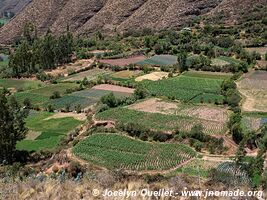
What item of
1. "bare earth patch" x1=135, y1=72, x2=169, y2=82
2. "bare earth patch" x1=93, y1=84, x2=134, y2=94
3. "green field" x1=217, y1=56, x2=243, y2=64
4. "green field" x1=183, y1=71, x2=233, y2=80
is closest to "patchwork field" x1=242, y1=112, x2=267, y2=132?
"green field" x1=183, y1=71, x2=233, y2=80

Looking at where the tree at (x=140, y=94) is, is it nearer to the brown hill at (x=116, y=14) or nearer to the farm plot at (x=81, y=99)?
the farm plot at (x=81, y=99)

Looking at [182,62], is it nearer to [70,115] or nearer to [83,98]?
[83,98]

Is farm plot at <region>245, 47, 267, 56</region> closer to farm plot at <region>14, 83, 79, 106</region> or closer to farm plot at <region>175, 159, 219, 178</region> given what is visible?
farm plot at <region>14, 83, 79, 106</region>

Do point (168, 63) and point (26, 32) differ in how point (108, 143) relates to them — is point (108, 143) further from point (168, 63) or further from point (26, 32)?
point (26, 32)

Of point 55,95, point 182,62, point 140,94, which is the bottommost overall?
point 55,95

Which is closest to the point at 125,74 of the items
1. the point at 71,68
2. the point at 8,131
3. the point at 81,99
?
the point at 71,68

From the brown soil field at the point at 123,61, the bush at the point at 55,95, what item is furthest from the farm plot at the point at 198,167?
the brown soil field at the point at 123,61
